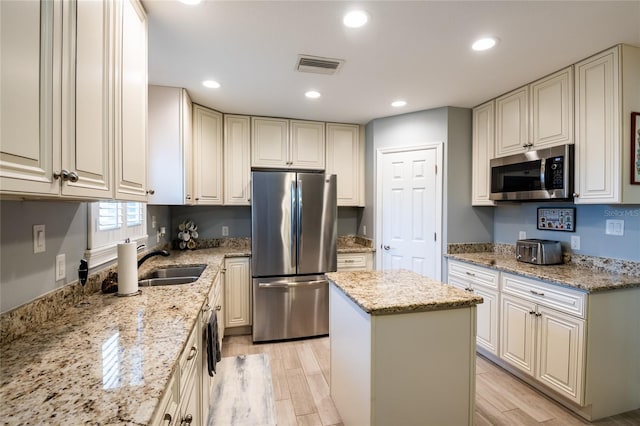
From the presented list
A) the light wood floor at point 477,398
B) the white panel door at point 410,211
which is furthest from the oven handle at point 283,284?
the white panel door at point 410,211

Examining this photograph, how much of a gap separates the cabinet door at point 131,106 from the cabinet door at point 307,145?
2085 millimetres

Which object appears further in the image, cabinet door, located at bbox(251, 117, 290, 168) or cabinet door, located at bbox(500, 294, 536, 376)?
cabinet door, located at bbox(251, 117, 290, 168)

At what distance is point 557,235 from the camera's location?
8.48 ft

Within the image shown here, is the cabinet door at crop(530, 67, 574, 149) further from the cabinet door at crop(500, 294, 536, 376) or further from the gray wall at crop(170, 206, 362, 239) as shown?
the gray wall at crop(170, 206, 362, 239)

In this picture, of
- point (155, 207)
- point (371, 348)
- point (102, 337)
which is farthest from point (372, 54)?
point (155, 207)

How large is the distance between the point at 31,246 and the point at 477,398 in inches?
109

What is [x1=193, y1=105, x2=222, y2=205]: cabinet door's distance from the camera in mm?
3105

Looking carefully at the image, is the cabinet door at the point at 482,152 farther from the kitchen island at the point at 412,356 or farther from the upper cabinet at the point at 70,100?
the upper cabinet at the point at 70,100

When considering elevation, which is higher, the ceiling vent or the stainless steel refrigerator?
the ceiling vent

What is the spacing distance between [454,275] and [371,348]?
1906 millimetres

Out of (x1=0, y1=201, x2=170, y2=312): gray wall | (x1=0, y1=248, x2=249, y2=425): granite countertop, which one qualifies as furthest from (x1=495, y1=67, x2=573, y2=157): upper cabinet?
(x1=0, y1=201, x2=170, y2=312): gray wall

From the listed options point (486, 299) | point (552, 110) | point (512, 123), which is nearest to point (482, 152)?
point (512, 123)

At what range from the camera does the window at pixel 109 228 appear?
5.21ft

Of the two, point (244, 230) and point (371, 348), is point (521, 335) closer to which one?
point (371, 348)
